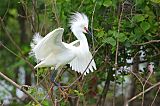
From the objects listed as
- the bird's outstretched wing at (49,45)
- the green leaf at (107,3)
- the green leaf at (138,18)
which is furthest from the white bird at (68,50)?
the green leaf at (138,18)

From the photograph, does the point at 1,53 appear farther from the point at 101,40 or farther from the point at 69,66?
the point at 101,40

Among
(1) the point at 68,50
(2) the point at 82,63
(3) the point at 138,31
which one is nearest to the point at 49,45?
(1) the point at 68,50

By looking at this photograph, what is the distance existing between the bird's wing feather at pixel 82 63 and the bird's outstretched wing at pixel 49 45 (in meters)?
0.17

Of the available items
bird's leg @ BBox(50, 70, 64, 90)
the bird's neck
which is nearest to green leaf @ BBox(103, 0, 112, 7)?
the bird's neck

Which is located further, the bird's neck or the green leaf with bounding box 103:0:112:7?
A: the bird's neck

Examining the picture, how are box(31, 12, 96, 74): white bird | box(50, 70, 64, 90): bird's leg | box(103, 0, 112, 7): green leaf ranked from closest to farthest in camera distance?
box(103, 0, 112, 7): green leaf
box(31, 12, 96, 74): white bird
box(50, 70, 64, 90): bird's leg

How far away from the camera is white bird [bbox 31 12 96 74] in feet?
16.4

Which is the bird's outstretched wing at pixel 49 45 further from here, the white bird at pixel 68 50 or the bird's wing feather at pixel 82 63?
the bird's wing feather at pixel 82 63

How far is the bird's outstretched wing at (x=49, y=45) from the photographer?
187 inches

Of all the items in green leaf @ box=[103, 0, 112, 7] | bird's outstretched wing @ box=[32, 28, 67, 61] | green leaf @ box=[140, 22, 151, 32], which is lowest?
bird's outstretched wing @ box=[32, 28, 67, 61]

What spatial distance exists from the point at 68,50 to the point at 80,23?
34cm

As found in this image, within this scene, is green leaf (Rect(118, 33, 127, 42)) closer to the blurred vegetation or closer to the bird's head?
the blurred vegetation

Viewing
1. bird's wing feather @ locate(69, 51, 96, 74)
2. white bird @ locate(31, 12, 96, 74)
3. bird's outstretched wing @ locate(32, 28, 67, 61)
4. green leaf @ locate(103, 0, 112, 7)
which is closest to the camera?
bird's outstretched wing @ locate(32, 28, 67, 61)

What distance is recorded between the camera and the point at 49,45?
5.04 metres
